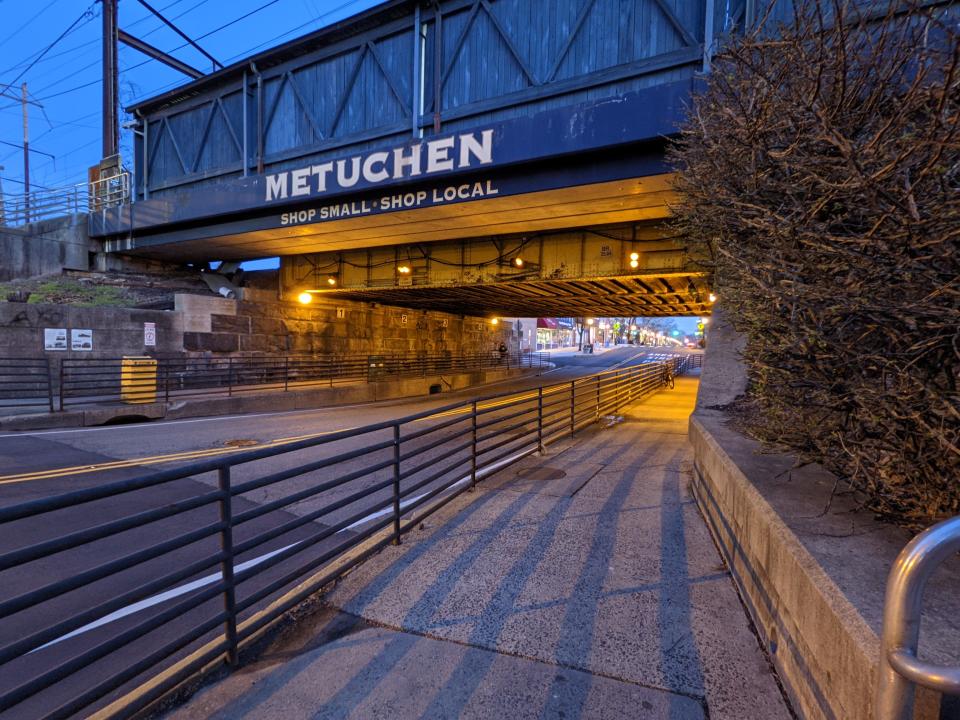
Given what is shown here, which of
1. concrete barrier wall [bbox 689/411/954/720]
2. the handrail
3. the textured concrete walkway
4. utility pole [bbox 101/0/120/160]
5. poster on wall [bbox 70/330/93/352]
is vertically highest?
utility pole [bbox 101/0/120/160]

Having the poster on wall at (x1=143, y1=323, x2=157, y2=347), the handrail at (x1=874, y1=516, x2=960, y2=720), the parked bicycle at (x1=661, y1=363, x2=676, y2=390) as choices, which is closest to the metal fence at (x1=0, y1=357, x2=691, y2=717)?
the handrail at (x1=874, y1=516, x2=960, y2=720)

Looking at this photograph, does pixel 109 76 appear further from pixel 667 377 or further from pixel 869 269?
pixel 667 377

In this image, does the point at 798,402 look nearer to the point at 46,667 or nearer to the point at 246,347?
the point at 46,667

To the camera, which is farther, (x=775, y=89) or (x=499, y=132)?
(x=499, y=132)

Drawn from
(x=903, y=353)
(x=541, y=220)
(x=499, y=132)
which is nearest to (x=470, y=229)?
(x=541, y=220)

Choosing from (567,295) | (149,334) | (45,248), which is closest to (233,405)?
(149,334)

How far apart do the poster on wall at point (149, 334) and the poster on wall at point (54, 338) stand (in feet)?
6.06

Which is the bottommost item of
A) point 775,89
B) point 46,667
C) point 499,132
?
point 46,667

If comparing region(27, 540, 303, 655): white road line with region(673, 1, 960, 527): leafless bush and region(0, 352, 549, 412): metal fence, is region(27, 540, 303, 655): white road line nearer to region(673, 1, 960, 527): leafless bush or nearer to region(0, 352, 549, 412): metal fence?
region(673, 1, 960, 527): leafless bush

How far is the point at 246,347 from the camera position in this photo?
17.4 m

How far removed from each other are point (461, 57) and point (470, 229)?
4.50 m

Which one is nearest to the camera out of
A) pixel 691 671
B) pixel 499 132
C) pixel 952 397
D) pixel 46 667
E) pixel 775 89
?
pixel 952 397

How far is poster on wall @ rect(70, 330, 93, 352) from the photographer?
12750 millimetres

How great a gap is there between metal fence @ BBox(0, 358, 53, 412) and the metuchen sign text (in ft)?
24.1
